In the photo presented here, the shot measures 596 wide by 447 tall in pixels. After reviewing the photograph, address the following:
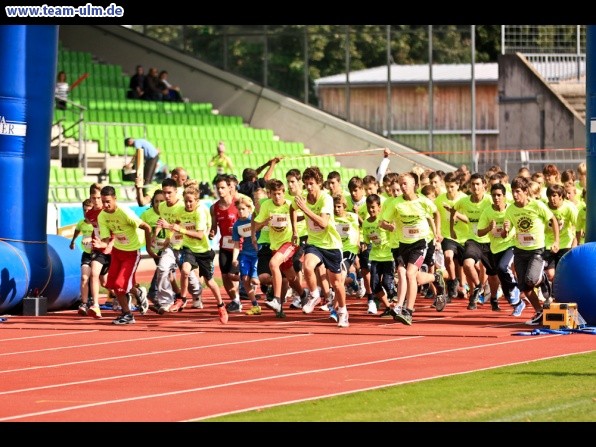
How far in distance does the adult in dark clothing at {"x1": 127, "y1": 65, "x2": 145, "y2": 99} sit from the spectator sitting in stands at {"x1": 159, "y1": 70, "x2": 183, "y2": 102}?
0.52 metres

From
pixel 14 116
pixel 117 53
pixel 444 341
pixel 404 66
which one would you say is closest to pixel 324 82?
pixel 404 66

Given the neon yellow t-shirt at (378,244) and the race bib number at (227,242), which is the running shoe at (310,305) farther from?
the race bib number at (227,242)

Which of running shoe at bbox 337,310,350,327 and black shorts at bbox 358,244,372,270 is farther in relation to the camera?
black shorts at bbox 358,244,372,270

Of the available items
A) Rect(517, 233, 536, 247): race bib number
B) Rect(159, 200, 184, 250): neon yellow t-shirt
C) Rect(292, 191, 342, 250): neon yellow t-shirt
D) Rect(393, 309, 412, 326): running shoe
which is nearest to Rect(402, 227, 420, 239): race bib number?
Rect(292, 191, 342, 250): neon yellow t-shirt

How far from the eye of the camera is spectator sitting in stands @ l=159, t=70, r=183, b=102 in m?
39.4

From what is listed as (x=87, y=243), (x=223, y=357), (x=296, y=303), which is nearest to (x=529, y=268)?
(x=296, y=303)

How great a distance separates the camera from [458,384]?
527 inches

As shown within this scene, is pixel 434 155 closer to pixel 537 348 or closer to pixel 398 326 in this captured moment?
pixel 398 326

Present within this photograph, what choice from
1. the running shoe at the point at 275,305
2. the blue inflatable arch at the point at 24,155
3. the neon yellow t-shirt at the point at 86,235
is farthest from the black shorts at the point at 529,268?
the blue inflatable arch at the point at 24,155

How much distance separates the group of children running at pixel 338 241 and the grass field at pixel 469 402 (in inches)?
203

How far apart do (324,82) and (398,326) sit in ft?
75.2

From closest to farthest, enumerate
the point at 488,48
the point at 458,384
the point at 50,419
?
the point at 50,419 < the point at 458,384 < the point at 488,48

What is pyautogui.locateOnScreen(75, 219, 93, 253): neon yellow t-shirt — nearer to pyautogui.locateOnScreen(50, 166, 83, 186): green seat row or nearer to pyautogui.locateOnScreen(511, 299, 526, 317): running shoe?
pyautogui.locateOnScreen(511, 299, 526, 317): running shoe

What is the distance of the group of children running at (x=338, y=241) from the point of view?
63.0 ft
